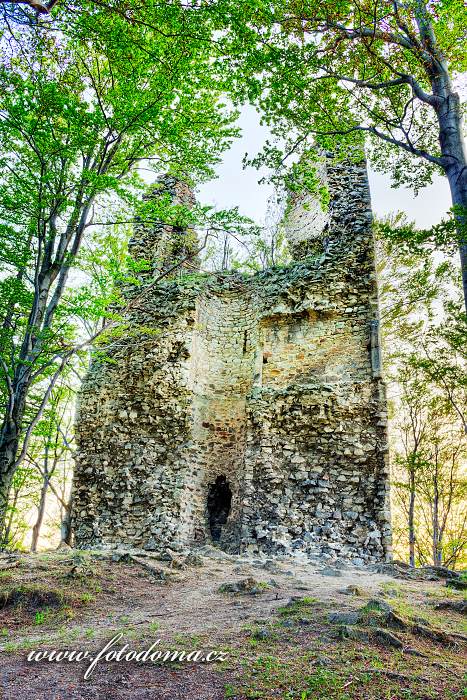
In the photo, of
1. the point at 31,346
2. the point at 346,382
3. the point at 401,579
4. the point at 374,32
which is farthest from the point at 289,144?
the point at 401,579

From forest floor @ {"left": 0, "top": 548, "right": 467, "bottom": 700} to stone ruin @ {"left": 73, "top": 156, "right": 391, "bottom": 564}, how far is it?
2.82 m

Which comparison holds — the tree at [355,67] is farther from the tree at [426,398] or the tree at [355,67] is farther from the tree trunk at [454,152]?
the tree at [426,398]

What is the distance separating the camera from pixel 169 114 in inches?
353

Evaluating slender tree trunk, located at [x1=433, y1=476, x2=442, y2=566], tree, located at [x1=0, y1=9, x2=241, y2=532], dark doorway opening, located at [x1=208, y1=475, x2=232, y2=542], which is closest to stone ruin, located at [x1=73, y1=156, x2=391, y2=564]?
dark doorway opening, located at [x1=208, y1=475, x2=232, y2=542]

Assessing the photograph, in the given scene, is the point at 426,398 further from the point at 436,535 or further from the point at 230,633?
the point at 230,633

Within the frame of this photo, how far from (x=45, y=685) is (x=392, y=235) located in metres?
6.20

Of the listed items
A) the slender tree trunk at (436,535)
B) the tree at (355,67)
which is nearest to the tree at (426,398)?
the slender tree trunk at (436,535)

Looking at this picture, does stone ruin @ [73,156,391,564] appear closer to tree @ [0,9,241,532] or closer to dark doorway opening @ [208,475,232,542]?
dark doorway opening @ [208,475,232,542]

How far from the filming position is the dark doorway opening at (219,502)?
11.6 meters

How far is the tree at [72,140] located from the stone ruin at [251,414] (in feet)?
5.87

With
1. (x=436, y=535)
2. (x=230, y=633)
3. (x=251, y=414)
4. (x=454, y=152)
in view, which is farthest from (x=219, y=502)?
(x=436, y=535)

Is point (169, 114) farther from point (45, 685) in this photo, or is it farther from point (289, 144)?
point (45, 685)

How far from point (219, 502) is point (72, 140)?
29.3 feet

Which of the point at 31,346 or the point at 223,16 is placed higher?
the point at 223,16
